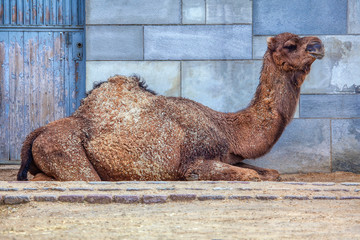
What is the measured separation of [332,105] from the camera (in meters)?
7.95

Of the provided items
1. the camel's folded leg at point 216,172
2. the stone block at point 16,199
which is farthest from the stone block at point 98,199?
the camel's folded leg at point 216,172

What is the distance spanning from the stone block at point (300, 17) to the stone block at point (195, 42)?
29 cm

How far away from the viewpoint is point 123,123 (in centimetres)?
582

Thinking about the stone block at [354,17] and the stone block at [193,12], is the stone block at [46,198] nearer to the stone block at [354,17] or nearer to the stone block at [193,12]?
the stone block at [193,12]

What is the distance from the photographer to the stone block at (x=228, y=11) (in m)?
7.89

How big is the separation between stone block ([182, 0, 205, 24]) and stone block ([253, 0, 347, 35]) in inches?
30.3

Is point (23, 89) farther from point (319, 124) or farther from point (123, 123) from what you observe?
point (319, 124)

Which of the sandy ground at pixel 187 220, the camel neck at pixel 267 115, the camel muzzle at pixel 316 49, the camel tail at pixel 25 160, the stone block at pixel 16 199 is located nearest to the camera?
the sandy ground at pixel 187 220

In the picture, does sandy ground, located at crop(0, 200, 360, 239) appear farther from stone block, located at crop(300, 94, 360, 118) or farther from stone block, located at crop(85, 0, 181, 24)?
stone block, located at crop(85, 0, 181, 24)

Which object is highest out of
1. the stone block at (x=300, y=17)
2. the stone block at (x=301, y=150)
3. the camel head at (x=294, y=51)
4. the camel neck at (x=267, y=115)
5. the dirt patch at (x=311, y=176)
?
the stone block at (x=300, y=17)

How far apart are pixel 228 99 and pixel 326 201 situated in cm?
378

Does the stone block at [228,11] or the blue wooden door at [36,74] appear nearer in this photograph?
the stone block at [228,11]

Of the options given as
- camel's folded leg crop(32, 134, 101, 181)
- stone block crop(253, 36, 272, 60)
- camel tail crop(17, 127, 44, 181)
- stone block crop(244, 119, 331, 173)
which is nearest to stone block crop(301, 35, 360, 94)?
stone block crop(244, 119, 331, 173)

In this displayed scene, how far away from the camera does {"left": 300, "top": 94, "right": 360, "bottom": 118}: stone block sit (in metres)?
7.93
